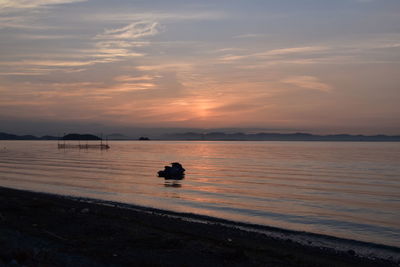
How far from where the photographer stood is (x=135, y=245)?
1365 centimetres

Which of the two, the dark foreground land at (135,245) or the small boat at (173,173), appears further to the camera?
the small boat at (173,173)

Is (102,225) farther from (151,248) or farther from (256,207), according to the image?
(256,207)

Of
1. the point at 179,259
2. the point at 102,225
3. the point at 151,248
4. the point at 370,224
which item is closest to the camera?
the point at 179,259

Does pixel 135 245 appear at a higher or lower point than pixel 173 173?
higher

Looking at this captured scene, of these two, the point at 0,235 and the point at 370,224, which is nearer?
the point at 0,235

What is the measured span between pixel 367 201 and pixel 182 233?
2237 centimetres

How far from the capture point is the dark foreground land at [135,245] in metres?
11.6

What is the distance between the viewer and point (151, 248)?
43.8 ft

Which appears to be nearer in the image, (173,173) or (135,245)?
(135,245)

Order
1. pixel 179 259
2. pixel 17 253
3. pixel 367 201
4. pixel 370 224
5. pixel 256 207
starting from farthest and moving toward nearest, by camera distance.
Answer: pixel 367 201
pixel 256 207
pixel 370 224
pixel 179 259
pixel 17 253

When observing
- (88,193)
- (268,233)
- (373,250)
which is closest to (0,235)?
(268,233)

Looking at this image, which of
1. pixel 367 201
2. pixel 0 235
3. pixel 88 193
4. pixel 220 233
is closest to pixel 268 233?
pixel 220 233

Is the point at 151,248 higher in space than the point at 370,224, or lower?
higher

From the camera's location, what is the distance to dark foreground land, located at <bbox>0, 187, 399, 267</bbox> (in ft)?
38.0
